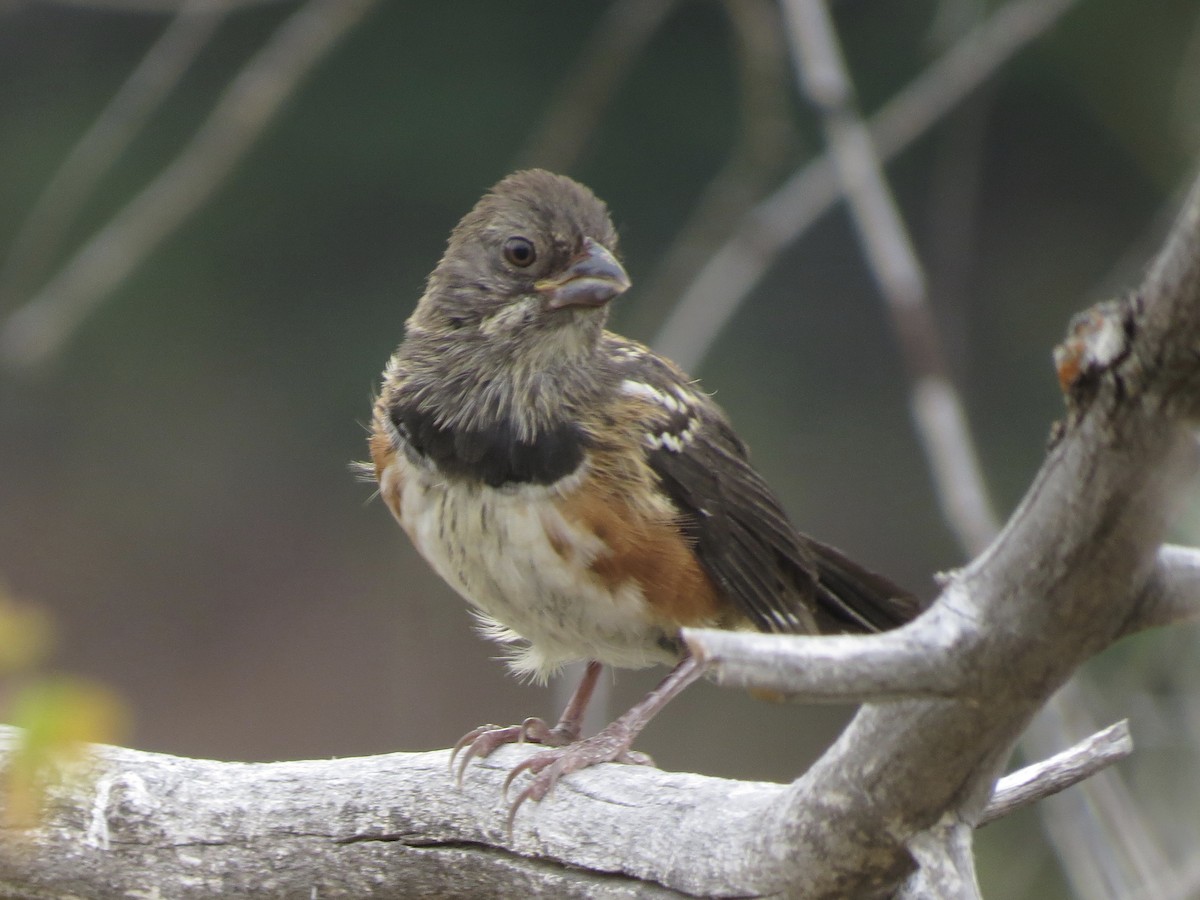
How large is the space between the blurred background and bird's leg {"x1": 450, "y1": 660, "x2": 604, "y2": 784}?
264cm

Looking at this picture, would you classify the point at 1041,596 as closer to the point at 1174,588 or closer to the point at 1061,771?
the point at 1174,588

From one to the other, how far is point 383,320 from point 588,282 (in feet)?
15.6

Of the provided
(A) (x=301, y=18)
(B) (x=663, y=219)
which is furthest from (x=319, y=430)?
(A) (x=301, y=18)

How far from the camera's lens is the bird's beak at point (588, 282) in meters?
2.47

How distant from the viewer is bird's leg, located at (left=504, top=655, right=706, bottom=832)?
221cm

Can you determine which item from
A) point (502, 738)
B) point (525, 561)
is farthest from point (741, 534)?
point (502, 738)

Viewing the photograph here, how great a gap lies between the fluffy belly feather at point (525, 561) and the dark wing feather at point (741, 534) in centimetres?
18

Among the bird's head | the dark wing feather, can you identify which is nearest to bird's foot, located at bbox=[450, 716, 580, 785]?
the dark wing feather

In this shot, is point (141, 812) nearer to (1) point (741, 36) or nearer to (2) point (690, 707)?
(1) point (741, 36)

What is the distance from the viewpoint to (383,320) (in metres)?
7.11

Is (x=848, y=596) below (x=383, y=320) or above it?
below

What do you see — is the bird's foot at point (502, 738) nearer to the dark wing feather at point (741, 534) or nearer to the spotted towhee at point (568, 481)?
the spotted towhee at point (568, 481)

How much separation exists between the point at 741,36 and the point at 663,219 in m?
3.36

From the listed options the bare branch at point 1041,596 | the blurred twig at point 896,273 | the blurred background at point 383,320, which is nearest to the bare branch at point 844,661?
the bare branch at point 1041,596
